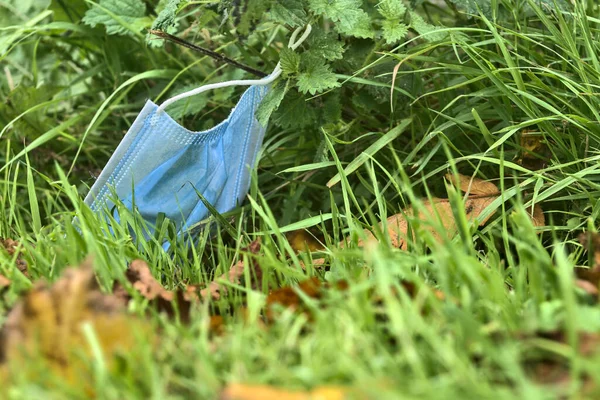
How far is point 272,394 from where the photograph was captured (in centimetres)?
78

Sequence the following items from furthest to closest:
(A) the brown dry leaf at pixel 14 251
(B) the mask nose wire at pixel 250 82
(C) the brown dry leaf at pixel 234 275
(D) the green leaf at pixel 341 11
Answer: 1. (B) the mask nose wire at pixel 250 82
2. (D) the green leaf at pixel 341 11
3. (A) the brown dry leaf at pixel 14 251
4. (C) the brown dry leaf at pixel 234 275

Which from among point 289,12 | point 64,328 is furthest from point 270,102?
point 64,328

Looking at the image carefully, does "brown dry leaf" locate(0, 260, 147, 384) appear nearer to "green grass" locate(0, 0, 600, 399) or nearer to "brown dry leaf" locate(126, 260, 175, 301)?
"green grass" locate(0, 0, 600, 399)

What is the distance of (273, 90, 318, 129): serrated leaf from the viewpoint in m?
1.86

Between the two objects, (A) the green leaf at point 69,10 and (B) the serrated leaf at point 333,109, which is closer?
(B) the serrated leaf at point 333,109

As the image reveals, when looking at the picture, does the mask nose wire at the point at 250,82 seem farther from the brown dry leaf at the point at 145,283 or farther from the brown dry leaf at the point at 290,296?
the brown dry leaf at the point at 290,296

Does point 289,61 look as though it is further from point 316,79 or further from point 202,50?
point 202,50

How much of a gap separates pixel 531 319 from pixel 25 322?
625 mm

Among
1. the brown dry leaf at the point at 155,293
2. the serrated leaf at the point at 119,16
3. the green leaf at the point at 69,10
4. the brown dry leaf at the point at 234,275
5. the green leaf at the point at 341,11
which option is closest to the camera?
the brown dry leaf at the point at 155,293

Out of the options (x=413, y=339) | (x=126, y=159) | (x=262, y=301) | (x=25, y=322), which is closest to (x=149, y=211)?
(x=126, y=159)

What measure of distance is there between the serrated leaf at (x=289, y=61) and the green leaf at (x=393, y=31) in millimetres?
210

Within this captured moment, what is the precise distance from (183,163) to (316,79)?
1.36 feet

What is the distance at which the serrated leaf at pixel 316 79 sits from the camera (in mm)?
1709

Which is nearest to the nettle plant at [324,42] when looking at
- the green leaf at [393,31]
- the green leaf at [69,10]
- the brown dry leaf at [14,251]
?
the green leaf at [393,31]
